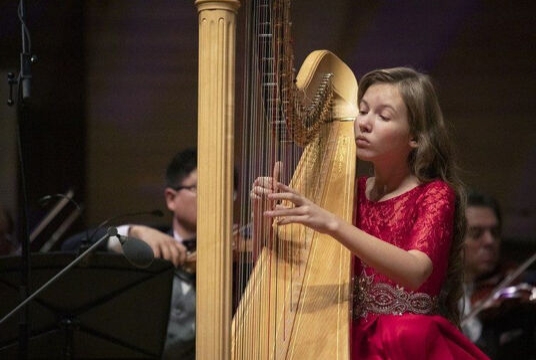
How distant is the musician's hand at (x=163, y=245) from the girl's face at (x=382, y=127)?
3.33 feet

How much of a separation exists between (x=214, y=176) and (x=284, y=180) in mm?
560

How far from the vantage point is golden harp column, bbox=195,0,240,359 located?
1303 mm

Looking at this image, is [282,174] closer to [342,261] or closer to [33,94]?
[342,261]

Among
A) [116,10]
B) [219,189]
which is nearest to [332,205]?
[219,189]

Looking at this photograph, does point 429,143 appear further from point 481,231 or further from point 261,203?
point 481,231

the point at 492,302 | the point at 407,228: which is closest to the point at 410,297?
the point at 407,228

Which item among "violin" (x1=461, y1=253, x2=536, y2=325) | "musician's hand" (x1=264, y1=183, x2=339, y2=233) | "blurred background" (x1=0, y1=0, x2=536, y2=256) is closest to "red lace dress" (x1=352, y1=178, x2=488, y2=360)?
"musician's hand" (x1=264, y1=183, x2=339, y2=233)

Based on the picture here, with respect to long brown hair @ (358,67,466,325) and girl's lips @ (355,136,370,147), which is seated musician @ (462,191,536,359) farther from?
girl's lips @ (355,136,370,147)

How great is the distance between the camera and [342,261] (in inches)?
78.2

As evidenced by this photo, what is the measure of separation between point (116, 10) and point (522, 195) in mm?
1734

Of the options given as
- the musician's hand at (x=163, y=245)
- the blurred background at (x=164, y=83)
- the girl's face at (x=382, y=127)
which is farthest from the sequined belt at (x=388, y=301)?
the blurred background at (x=164, y=83)

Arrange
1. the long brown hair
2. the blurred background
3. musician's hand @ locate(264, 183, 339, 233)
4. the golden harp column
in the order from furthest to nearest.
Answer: the blurred background → the long brown hair → musician's hand @ locate(264, 183, 339, 233) → the golden harp column

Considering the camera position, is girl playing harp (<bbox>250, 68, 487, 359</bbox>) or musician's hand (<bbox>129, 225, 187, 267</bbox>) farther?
musician's hand (<bbox>129, 225, 187, 267</bbox>)

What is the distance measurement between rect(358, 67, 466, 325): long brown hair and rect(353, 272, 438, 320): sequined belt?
90 mm
